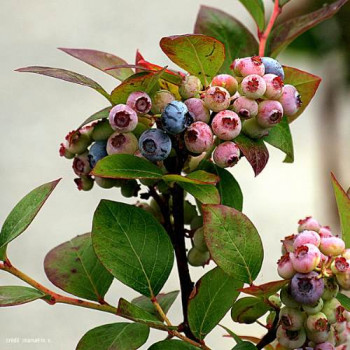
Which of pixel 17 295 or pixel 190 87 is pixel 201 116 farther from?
pixel 17 295

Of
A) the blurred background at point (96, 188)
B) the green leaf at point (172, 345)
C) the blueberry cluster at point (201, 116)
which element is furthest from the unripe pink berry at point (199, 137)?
the blurred background at point (96, 188)

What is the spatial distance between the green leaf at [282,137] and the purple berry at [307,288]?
81mm

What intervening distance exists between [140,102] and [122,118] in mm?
13

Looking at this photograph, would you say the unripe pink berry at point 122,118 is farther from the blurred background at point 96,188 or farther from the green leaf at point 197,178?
the blurred background at point 96,188

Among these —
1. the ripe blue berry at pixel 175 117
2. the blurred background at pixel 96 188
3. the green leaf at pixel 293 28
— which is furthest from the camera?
the blurred background at pixel 96 188

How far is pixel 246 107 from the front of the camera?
1.29 ft

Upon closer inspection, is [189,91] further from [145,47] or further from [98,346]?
[145,47]

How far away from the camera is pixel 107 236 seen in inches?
16.2

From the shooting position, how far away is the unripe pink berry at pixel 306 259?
38cm

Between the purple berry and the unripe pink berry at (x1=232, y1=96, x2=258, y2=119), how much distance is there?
88 mm

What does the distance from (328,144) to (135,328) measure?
7.58 feet

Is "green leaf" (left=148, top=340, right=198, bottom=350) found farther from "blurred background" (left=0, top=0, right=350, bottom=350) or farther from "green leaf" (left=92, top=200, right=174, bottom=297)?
"blurred background" (left=0, top=0, right=350, bottom=350)

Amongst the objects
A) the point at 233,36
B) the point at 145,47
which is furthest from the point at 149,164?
the point at 145,47

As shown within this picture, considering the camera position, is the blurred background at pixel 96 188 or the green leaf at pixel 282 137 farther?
the blurred background at pixel 96 188
